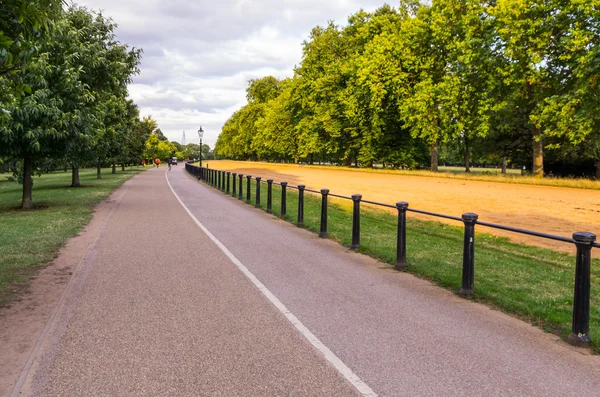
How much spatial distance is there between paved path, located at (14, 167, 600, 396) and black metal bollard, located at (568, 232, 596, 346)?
0.27 meters

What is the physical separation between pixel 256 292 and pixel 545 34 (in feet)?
113

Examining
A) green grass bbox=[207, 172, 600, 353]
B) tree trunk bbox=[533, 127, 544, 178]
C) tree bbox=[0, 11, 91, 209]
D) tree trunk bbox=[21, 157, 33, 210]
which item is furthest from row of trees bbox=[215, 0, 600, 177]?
tree trunk bbox=[21, 157, 33, 210]

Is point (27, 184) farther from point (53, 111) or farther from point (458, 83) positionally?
point (458, 83)

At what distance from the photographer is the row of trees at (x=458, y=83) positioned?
3142 cm

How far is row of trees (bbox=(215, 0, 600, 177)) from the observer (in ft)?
103

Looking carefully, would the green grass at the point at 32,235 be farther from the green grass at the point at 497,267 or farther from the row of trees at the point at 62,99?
the green grass at the point at 497,267

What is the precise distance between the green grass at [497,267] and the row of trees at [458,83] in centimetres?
2128

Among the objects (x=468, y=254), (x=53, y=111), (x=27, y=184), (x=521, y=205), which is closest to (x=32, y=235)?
(x=53, y=111)

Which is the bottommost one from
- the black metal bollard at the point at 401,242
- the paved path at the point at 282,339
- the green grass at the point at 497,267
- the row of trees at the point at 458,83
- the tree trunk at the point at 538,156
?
the green grass at the point at 497,267

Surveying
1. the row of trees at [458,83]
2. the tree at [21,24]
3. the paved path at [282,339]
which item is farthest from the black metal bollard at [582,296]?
the row of trees at [458,83]

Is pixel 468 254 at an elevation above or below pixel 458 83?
below

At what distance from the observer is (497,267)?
8969 millimetres

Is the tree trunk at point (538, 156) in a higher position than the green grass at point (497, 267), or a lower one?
higher

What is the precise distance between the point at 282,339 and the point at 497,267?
5.74 metres
